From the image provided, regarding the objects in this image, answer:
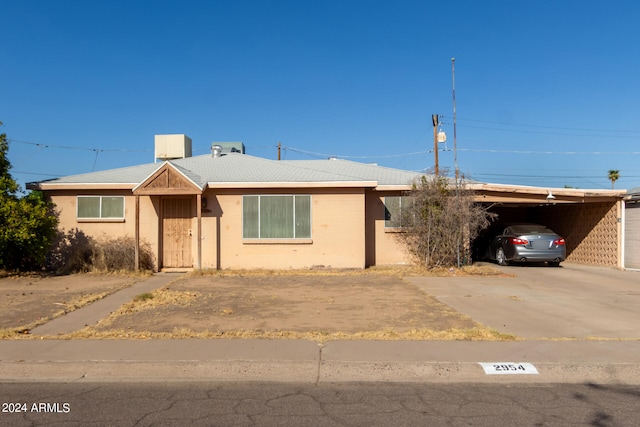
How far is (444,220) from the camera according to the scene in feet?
51.1

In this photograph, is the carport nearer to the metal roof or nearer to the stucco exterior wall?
the metal roof

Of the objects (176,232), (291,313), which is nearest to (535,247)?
(291,313)

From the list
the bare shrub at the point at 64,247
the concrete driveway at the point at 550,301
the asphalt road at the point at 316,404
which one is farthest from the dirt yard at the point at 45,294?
the concrete driveway at the point at 550,301

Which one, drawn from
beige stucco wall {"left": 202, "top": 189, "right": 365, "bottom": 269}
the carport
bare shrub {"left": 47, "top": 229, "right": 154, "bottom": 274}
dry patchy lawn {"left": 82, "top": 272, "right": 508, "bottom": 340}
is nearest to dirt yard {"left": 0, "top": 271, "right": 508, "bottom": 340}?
dry patchy lawn {"left": 82, "top": 272, "right": 508, "bottom": 340}

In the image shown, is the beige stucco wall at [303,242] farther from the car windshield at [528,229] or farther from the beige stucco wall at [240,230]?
the car windshield at [528,229]

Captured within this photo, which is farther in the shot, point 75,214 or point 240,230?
point 75,214

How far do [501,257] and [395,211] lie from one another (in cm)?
445

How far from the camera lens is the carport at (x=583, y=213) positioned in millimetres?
17156

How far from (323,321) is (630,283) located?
31.2ft

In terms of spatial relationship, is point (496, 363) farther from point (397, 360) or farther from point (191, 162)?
point (191, 162)

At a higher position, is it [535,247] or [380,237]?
[380,237]

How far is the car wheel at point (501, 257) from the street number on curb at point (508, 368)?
12.1 metres

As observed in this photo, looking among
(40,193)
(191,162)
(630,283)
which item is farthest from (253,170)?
(630,283)

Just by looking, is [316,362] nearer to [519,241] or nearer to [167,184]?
[167,184]
